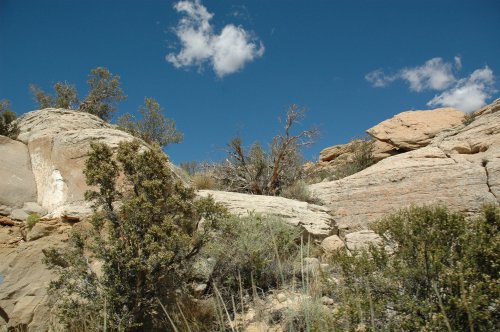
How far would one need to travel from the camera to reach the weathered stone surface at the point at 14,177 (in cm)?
617

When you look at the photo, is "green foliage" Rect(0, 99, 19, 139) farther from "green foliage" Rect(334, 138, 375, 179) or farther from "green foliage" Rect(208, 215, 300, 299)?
"green foliage" Rect(334, 138, 375, 179)

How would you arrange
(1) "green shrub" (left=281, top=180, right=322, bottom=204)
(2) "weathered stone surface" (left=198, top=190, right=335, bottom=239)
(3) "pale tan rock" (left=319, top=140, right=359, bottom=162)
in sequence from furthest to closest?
(3) "pale tan rock" (left=319, top=140, right=359, bottom=162) → (1) "green shrub" (left=281, top=180, right=322, bottom=204) → (2) "weathered stone surface" (left=198, top=190, right=335, bottom=239)

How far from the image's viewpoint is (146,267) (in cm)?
418

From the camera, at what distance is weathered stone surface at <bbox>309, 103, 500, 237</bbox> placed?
8.25 m

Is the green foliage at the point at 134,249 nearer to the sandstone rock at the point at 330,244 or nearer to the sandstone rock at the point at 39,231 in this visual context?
the sandstone rock at the point at 39,231

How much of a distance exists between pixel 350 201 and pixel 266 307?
212 inches

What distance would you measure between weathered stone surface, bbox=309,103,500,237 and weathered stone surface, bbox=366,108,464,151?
4057 millimetres

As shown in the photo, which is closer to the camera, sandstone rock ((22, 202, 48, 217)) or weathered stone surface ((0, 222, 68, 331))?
weathered stone surface ((0, 222, 68, 331))

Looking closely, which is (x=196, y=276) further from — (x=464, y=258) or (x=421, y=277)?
(x=464, y=258)

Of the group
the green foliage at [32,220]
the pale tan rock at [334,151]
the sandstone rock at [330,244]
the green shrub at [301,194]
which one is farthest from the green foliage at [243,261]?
the pale tan rock at [334,151]

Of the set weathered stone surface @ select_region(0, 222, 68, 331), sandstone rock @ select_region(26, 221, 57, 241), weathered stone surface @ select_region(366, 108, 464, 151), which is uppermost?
weathered stone surface @ select_region(366, 108, 464, 151)

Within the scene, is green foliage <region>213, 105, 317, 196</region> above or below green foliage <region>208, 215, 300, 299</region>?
above

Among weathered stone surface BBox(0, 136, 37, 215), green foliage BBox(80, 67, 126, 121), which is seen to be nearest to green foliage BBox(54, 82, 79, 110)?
green foliage BBox(80, 67, 126, 121)

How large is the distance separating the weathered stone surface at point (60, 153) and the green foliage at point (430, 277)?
4.62 m
